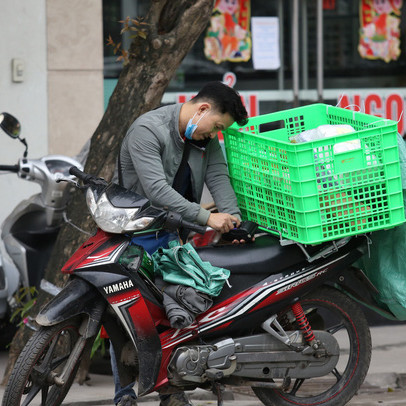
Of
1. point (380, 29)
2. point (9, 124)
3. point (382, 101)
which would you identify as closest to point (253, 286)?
point (9, 124)

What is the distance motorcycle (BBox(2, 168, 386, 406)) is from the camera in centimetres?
419

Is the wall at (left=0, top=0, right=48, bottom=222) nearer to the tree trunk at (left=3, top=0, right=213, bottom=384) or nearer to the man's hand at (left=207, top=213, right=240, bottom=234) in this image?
the tree trunk at (left=3, top=0, right=213, bottom=384)

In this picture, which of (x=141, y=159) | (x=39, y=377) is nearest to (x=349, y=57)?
(x=141, y=159)

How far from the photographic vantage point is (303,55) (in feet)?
27.3

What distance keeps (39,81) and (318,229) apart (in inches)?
160

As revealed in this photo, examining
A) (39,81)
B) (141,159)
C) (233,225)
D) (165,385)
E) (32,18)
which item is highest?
(32,18)

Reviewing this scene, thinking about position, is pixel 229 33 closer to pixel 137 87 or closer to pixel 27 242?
pixel 137 87

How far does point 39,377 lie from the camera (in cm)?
421

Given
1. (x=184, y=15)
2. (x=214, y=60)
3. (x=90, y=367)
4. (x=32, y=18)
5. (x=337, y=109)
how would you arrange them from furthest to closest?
(x=214, y=60), (x=32, y=18), (x=90, y=367), (x=184, y=15), (x=337, y=109)

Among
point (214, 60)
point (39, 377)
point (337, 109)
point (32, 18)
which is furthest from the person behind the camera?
point (214, 60)

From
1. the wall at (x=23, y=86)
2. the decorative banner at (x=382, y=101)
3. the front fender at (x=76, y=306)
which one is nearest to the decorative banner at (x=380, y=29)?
the decorative banner at (x=382, y=101)

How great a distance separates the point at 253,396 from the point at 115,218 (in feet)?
6.19

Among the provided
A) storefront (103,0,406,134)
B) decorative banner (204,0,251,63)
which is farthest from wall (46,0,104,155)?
decorative banner (204,0,251,63)

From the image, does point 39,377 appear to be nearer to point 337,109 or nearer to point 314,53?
point 337,109
